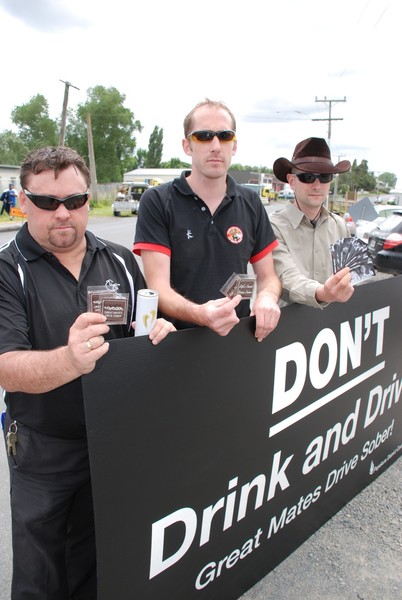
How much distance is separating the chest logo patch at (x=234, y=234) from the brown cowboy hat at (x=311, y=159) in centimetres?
70

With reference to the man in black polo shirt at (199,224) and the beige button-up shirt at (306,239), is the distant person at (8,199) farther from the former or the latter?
the man in black polo shirt at (199,224)

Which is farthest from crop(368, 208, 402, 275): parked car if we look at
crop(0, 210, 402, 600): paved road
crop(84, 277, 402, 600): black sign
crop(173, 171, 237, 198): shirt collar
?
crop(173, 171, 237, 198): shirt collar

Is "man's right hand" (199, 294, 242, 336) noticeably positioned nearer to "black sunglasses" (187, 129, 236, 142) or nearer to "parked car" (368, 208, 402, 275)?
"black sunglasses" (187, 129, 236, 142)

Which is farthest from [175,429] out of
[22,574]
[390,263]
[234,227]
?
[390,263]

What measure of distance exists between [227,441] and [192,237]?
92 cm

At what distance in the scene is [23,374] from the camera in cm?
133

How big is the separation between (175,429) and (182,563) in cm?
59

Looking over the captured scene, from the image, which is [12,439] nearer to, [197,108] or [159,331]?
[159,331]

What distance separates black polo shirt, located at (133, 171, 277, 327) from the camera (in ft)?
6.71

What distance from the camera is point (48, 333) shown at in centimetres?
155

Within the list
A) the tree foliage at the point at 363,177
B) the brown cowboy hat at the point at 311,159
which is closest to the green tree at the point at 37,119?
the tree foliage at the point at 363,177

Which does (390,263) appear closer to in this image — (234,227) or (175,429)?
(234,227)

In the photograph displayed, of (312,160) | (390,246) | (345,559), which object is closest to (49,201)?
(312,160)

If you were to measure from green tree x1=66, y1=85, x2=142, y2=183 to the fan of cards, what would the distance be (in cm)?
6401
